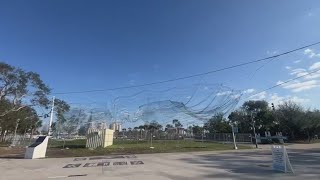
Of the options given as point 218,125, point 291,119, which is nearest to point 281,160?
point 291,119

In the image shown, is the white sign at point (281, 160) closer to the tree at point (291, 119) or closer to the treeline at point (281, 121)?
the treeline at point (281, 121)

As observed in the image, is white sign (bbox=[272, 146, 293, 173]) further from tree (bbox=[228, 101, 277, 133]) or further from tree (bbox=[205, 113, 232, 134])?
tree (bbox=[205, 113, 232, 134])

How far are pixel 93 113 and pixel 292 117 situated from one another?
46097 mm

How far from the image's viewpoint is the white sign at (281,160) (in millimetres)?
14484

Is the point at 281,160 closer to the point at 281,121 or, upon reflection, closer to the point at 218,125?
the point at 281,121

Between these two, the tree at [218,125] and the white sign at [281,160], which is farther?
the tree at [218,125]

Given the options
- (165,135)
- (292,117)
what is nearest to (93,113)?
(165,135)

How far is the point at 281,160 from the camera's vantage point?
48.4 ft

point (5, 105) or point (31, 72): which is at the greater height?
point (31, 72)

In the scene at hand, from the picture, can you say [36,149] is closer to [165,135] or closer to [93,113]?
Result: [93,113]

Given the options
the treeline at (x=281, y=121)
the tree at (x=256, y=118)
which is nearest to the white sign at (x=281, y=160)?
the treeline at (x=281, y=121)

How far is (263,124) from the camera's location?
3061 inches

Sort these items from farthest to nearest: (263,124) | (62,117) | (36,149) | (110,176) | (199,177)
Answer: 1. (263,124)
2. (62,117)
3. (36,149)
4. (110,176)
5. (199,177)

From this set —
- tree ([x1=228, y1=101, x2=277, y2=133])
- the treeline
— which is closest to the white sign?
the treeline
